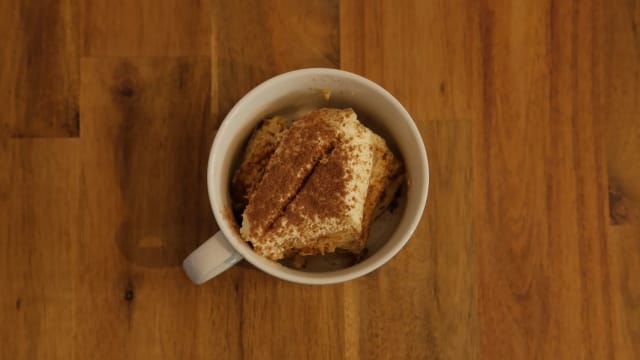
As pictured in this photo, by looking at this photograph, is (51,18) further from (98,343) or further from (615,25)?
(615,25)

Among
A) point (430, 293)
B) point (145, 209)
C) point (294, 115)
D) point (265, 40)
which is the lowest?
point (430, 293)

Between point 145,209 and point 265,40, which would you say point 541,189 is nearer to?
point 265,40

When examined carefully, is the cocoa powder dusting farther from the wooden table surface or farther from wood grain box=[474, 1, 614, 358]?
wood grain box=[474, 1, 614, 358]

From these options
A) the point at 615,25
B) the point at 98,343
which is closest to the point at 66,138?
the point at 98,343

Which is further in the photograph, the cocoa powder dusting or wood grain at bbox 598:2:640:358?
wood grain at bbox 598:2:640:358

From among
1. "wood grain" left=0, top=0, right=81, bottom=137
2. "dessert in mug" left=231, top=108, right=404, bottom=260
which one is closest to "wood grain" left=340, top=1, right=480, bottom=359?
"dessert in mug" left=231, top=108, right=404, bottom=260

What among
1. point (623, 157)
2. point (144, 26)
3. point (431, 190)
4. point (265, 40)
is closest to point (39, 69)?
point (144, 26)
